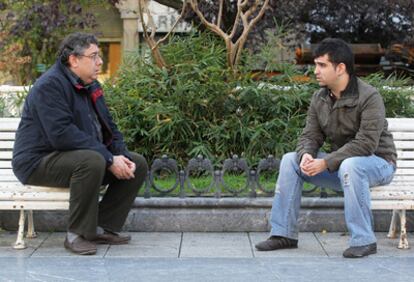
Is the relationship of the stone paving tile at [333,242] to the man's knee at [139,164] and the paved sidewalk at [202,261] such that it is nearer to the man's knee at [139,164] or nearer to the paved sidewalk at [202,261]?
the paved sidewalk at [202,261]

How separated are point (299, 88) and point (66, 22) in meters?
5.22

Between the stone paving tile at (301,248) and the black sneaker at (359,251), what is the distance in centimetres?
17

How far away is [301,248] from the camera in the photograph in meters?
5.67

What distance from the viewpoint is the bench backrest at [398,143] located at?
19.8ft

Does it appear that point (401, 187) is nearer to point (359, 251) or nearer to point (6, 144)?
point (359, 251)

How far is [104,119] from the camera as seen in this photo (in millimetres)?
5797

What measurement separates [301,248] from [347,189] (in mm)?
619

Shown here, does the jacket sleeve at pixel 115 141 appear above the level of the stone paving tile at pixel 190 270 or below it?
above

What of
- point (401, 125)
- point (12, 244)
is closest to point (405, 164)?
point (401, 125)

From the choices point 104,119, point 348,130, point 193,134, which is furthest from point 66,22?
point 348,130

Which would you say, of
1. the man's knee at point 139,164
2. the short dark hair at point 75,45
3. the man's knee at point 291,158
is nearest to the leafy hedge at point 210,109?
the man's knee at point 139,164

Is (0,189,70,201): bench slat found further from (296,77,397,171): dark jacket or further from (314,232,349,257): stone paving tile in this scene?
(314,232,349,257): stone paving tile

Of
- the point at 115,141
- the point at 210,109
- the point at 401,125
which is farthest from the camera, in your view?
the point at 210,109

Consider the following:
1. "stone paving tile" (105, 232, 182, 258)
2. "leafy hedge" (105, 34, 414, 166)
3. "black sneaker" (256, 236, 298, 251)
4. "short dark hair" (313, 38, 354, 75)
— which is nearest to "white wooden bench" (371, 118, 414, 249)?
"black sneaker" (256, 236, 298, 251)
